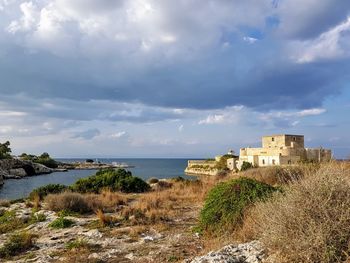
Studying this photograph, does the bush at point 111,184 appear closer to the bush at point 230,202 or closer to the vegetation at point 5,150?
the bush at point 230,202

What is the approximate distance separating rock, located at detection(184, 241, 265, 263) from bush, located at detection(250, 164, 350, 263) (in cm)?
29

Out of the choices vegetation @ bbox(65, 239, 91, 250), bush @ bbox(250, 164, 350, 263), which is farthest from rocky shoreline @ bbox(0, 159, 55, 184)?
bush @ bbox(250, 164, 350, 263)

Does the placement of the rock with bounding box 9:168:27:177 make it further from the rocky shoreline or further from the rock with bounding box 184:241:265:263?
the rock with bounding box 184:241:265:263

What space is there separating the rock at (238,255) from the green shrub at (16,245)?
16.8 feet

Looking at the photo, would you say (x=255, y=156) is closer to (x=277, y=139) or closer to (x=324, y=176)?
(x=277, y=139)

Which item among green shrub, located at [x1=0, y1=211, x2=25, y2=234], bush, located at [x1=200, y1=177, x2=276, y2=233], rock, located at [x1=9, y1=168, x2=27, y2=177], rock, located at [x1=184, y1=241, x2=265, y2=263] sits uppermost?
bush, located at [x1=200, y1=177, x2=276, y2=233]

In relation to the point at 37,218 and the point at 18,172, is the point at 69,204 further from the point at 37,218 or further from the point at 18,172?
the point at 18,172

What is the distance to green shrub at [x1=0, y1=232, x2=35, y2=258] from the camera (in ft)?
29.2

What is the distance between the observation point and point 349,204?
5.65 m

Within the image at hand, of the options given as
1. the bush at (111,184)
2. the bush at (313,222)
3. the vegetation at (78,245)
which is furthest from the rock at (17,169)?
the bush at (313,222)

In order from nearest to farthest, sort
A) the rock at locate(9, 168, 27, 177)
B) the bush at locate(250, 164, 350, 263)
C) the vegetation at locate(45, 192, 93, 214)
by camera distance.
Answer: the bush at locate(250, 164, 350, 263) < the vegetation at locate(45, 192, 93, 214) < the rock at locate(9, 168, 27, 177)

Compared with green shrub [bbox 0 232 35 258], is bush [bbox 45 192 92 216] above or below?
above

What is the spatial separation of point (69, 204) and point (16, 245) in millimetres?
5206

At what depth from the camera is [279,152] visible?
188 ft
